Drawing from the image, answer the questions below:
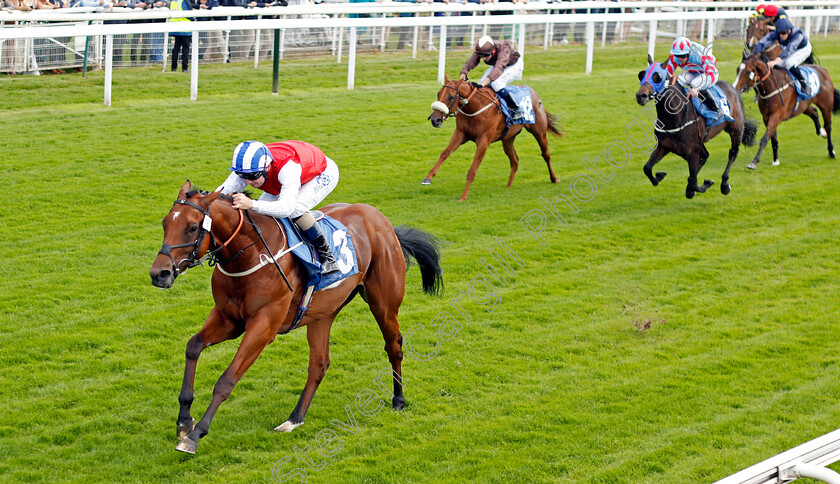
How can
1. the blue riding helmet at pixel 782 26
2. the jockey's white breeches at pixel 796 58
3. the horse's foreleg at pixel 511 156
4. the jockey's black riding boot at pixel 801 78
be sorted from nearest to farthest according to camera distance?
the horse's foreleg at pixel 511 156
the blue riding helmet at pixel 782 26
the jockey's white breeches at pixel 796 58
the jockey's black riding boot at pixel 801 78

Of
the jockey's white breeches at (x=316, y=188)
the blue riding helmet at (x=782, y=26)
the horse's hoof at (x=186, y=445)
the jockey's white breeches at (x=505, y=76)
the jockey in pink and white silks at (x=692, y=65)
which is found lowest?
the horse's hoof at (x=186, y=445)

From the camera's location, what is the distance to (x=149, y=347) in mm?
6008

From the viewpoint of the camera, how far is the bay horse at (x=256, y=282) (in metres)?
4.30

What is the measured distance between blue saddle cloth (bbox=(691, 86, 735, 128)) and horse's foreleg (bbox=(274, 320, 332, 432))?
5.93 metres

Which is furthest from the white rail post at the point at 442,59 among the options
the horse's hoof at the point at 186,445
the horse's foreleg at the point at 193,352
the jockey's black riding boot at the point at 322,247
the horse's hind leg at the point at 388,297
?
the horse's hoof at the point at 186,445

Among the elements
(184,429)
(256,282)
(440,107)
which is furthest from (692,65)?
(184,429)

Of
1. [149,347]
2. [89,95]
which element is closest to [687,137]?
[149,347]

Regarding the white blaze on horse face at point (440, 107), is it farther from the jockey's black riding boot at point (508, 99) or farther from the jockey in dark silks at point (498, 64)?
the jockey's black riding boot at point (508, 99)

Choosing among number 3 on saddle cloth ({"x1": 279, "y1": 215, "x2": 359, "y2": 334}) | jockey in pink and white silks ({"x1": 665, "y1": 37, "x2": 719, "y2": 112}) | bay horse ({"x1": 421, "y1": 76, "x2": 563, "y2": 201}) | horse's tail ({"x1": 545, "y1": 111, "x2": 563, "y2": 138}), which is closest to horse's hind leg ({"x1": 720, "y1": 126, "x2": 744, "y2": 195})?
jockey in pink and white silks ({"x1": 665, "y1": 37, "x2": 719, "y2": 112})

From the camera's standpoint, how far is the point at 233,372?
178 inches

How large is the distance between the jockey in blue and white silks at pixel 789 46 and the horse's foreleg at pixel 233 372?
922cm

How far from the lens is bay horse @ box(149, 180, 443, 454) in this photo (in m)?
4.30

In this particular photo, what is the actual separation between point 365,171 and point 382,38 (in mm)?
5378

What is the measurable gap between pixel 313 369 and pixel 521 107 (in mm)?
5822
